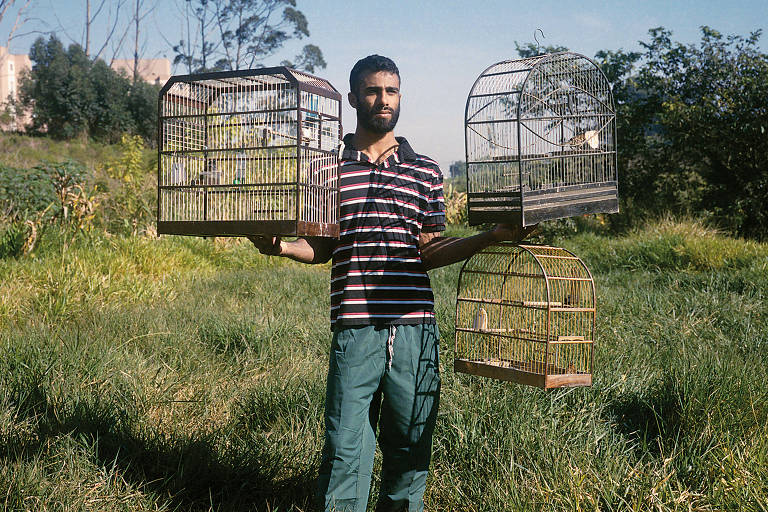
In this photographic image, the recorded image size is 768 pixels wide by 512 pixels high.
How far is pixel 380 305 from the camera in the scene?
290cm

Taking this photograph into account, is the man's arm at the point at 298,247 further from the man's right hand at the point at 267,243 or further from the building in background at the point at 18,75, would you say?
the building in background at the point at 18,75

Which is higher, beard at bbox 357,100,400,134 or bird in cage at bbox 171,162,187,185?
beard at bbox 357,100,400,134

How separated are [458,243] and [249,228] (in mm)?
864

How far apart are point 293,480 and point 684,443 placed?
6.40 feet

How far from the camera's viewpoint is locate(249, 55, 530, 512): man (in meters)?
2.83

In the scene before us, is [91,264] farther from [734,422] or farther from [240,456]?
[734,422]

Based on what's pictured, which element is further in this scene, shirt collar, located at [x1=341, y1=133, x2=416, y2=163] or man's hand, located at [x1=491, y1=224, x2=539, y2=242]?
shirt collar, located at [x1=341, y1=133, x2=416, y2=163]

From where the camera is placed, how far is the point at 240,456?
11.9 ft

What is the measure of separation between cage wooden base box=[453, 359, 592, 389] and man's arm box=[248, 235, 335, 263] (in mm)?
748

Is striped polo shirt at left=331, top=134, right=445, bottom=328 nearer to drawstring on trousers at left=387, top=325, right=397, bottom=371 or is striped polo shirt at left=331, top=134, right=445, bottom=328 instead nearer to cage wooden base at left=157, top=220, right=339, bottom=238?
drawstring on trousers at left=387, top=325, right=397, bottom=371

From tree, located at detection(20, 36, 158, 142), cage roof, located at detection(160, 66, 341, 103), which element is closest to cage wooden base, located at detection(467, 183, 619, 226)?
cage roof, located at detection(160, 66, 341, 103)

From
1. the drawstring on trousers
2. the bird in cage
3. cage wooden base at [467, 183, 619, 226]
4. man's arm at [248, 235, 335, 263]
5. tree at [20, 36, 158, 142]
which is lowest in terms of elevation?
the drawstring on trousers

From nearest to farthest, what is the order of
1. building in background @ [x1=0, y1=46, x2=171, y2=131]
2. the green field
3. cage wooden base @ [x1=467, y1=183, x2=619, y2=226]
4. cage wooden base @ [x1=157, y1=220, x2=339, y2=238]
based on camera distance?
cage wooden base @ [x1=157, y1=220, x2=339, y2=238], cage wooden base @ [x1=467, y1=183, x2=619, y2=226], the green field, building in background @ [x1=0, y1=46, x2=171, y2=131]

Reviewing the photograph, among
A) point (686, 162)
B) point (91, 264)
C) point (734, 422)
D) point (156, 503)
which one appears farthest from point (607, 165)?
point (686, 162)
